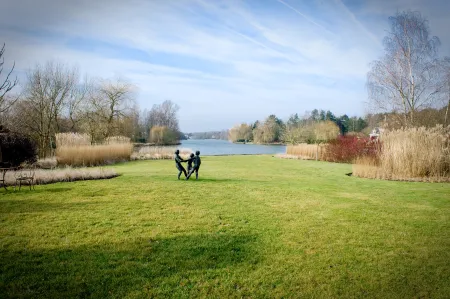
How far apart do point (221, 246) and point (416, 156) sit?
12.2 metres

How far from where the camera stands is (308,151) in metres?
27.5

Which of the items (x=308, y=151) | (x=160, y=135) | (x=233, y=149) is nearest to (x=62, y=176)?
(x=308, y=151)

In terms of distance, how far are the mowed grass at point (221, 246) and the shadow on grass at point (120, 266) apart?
15 millimetres

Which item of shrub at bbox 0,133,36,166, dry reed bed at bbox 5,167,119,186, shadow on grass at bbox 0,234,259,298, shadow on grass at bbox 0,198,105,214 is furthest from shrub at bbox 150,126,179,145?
shadow on grass at bbox 0,234,259,298

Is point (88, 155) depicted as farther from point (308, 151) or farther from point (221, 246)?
point (308, 151)

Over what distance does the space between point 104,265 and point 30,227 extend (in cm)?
265

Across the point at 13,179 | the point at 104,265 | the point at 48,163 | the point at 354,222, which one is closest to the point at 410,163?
the point at 354,222

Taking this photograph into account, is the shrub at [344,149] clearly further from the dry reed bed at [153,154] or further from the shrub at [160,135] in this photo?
the shrub at [160,135]

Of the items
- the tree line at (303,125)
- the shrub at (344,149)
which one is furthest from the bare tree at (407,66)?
the tree line at (303,125)

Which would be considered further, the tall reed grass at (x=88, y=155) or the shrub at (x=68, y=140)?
the shrub at (x=68, y=140)

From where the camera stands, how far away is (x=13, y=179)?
1008 centimetres

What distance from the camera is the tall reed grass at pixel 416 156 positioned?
39.2 feet

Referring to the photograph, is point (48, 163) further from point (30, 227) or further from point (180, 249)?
point (180, 249)

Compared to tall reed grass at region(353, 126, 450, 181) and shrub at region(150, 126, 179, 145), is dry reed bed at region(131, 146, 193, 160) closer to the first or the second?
tall reed grass at region(353, 126, 450, 181)
